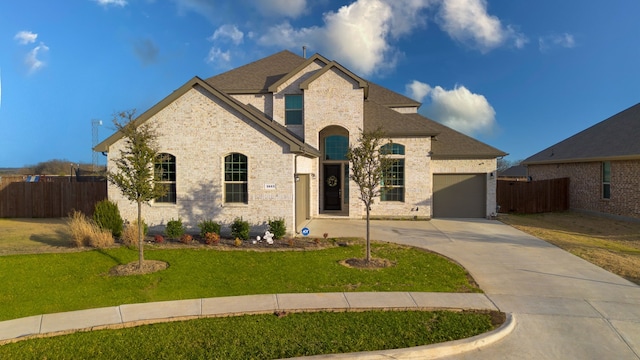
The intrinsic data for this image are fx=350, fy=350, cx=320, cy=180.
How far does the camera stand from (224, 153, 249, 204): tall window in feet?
45.5

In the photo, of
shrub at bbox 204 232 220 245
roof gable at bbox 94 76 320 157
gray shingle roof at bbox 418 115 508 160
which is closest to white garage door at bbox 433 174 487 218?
gray shingle roof at bbox 418 115 508 160

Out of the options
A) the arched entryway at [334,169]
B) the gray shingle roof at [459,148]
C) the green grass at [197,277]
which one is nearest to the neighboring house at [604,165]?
the gray shingle roof at [459,148]

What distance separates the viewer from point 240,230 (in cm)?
1270

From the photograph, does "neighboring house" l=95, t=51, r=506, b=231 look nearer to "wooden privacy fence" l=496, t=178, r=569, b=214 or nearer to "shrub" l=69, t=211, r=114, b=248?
"shrub" l=69, t=211, r=114, b=248

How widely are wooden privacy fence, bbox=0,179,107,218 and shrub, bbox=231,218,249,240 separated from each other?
1168cm

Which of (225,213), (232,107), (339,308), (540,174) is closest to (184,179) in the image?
(225,213)

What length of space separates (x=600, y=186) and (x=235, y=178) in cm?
2185

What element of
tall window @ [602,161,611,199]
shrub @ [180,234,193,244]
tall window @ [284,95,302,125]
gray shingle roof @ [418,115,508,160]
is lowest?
shrub @ [180,234,193,244]

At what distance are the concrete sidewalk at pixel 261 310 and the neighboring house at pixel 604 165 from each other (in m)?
18.2

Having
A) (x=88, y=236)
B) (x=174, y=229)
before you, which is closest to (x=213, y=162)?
(x=174, y=229)

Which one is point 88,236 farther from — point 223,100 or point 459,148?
point 459,148

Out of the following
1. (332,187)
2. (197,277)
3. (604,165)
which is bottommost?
(197,277)

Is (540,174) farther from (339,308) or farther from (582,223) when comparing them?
(339,308)

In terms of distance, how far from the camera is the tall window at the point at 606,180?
20766mm
